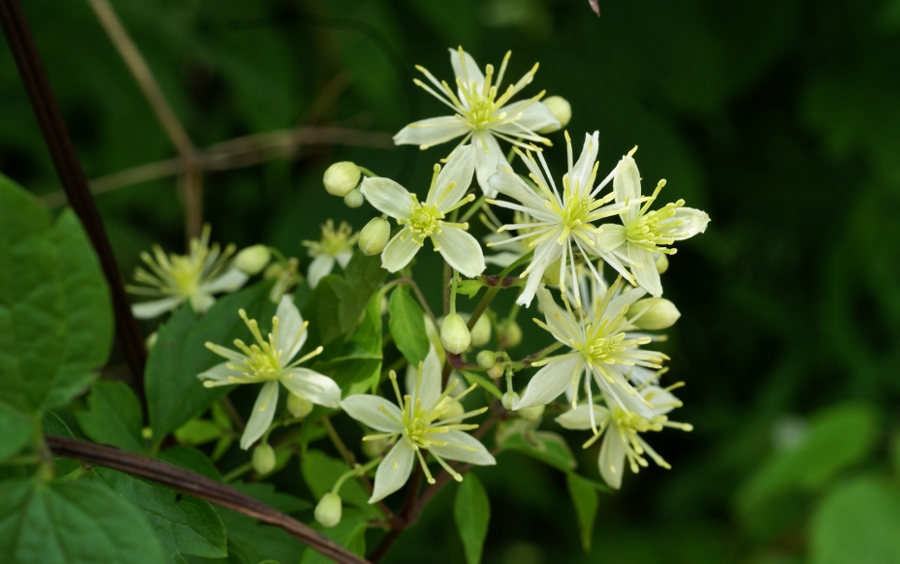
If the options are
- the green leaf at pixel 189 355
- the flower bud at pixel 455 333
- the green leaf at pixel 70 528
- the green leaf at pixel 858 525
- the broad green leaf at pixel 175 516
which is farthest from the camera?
the green leaf at pixel 858 525

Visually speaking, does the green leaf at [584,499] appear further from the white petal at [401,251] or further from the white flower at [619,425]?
the white petal at [401,251]

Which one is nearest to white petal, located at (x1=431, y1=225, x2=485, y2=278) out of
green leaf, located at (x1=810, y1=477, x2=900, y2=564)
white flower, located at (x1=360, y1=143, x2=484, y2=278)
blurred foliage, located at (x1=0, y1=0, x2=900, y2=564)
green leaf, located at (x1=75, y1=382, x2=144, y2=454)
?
white flower, located at (x1=360, y1=143, x2=484, y2=278)

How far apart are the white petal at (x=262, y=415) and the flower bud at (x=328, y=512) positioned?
0.11 meters

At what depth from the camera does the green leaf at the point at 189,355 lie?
1010mm

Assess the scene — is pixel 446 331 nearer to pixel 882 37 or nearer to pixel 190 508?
pixel 190 508

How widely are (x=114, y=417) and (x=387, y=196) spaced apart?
1.43 ft

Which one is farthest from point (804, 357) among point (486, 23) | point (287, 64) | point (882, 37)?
point (287, 64)

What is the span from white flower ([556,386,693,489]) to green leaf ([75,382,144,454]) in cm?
53

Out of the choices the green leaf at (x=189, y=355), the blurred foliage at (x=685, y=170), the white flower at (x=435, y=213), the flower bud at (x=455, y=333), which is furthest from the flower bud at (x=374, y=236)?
the blurred foliage at (x=685, y=170)

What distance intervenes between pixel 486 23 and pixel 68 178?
205cm

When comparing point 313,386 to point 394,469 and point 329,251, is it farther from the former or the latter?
point 329,251

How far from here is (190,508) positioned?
0.81 m

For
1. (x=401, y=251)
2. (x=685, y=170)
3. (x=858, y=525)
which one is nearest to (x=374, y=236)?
(x=401, y=251)

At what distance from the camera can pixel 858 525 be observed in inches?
94.7
